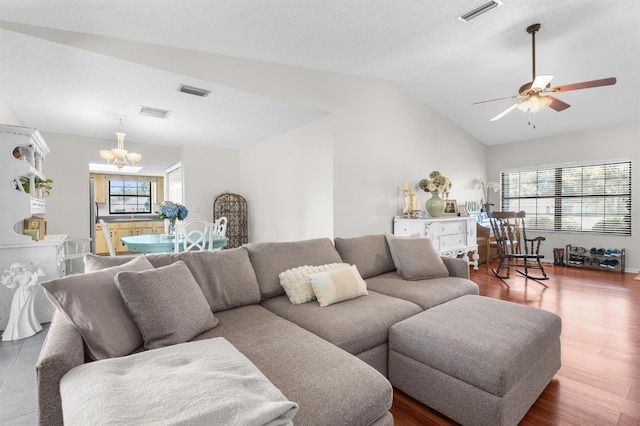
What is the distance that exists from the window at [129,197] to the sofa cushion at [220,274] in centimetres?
729

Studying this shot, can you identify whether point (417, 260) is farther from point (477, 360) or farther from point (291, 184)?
point (291, 184)

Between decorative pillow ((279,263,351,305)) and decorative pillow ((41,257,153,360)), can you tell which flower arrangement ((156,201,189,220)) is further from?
decorative pillow ((41,257,153,360))

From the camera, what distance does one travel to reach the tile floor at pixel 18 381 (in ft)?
5.43

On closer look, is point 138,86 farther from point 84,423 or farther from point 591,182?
point 591,182

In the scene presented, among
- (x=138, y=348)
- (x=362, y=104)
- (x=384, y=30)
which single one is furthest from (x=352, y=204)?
(x=138, y=348)

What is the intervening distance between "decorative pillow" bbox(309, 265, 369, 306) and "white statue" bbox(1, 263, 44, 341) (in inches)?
99.8

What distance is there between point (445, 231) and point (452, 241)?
Result: 256 mm

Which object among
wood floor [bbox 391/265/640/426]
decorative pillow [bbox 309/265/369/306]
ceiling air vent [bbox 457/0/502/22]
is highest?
ceiling air vent [bbox 457/0/502/22]

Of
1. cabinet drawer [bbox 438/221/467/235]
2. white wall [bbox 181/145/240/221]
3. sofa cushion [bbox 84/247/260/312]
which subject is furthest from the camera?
white wall [bbox 181/145/240/221]

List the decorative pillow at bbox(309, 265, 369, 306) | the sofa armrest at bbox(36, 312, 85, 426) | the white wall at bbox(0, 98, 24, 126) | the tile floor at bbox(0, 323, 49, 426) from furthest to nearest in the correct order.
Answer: the white wall at bbox(0, 98, 24, 126) < the decorative pillow at bbox(309, 265, 369, 306) < the tile floor at bbox(0, 323, 49, 426) < the sofa armrest at bbox(36, 312, 85, 426)

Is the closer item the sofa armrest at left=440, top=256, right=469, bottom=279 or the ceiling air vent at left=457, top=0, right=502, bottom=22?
the ceiling air vent at left=457, top=0, right=502, bottom=22

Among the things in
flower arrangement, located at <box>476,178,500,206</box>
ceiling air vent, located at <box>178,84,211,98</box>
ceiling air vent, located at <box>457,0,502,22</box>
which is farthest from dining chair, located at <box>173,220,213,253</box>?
flower arrangement, located at <box>476,178,500,206</box>

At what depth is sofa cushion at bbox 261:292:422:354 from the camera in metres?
1.74

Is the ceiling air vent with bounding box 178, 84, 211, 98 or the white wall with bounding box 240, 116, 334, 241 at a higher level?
the ceiling air vent with bounding box 178, 84, 211, 98
